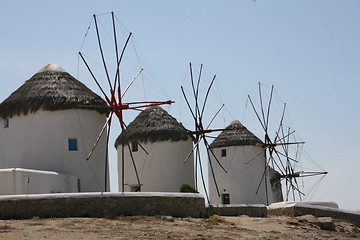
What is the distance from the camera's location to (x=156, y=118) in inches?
1553

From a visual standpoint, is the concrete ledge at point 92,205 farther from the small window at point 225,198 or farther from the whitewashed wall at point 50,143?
the small window at point 225,198

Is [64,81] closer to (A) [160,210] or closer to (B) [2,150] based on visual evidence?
(B) [2,150]

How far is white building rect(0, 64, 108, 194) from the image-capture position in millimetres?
31688

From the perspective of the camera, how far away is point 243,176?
149 ft

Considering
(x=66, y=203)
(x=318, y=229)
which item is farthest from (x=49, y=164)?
(x=318, y=229)

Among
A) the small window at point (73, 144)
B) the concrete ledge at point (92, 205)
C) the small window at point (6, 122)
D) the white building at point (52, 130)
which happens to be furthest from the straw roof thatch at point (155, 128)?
the concrete ledge at point (92, 205)

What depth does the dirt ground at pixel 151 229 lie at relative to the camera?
69.6 ft

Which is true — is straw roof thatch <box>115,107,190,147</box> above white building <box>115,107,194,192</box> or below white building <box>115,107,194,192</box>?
above

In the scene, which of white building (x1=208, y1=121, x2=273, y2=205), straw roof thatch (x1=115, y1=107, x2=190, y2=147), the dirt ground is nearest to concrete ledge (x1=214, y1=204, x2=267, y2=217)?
straw roof thatch (x1=115, y1=107, x2=190, y2=147)

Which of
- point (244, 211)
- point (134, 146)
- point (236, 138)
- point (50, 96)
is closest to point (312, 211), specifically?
point (244, 211)

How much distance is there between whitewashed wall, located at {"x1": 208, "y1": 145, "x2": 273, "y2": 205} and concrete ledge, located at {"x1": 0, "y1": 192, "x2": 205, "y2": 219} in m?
16.6

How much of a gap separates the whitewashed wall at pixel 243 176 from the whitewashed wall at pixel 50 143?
48.1 ft

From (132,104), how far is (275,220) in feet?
27.4

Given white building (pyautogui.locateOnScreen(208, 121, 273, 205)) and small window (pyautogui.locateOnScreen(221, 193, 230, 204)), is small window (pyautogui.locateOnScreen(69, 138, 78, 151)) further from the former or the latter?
small window (pyautogui.locateOnScreen(221, 193, 230, 204))
